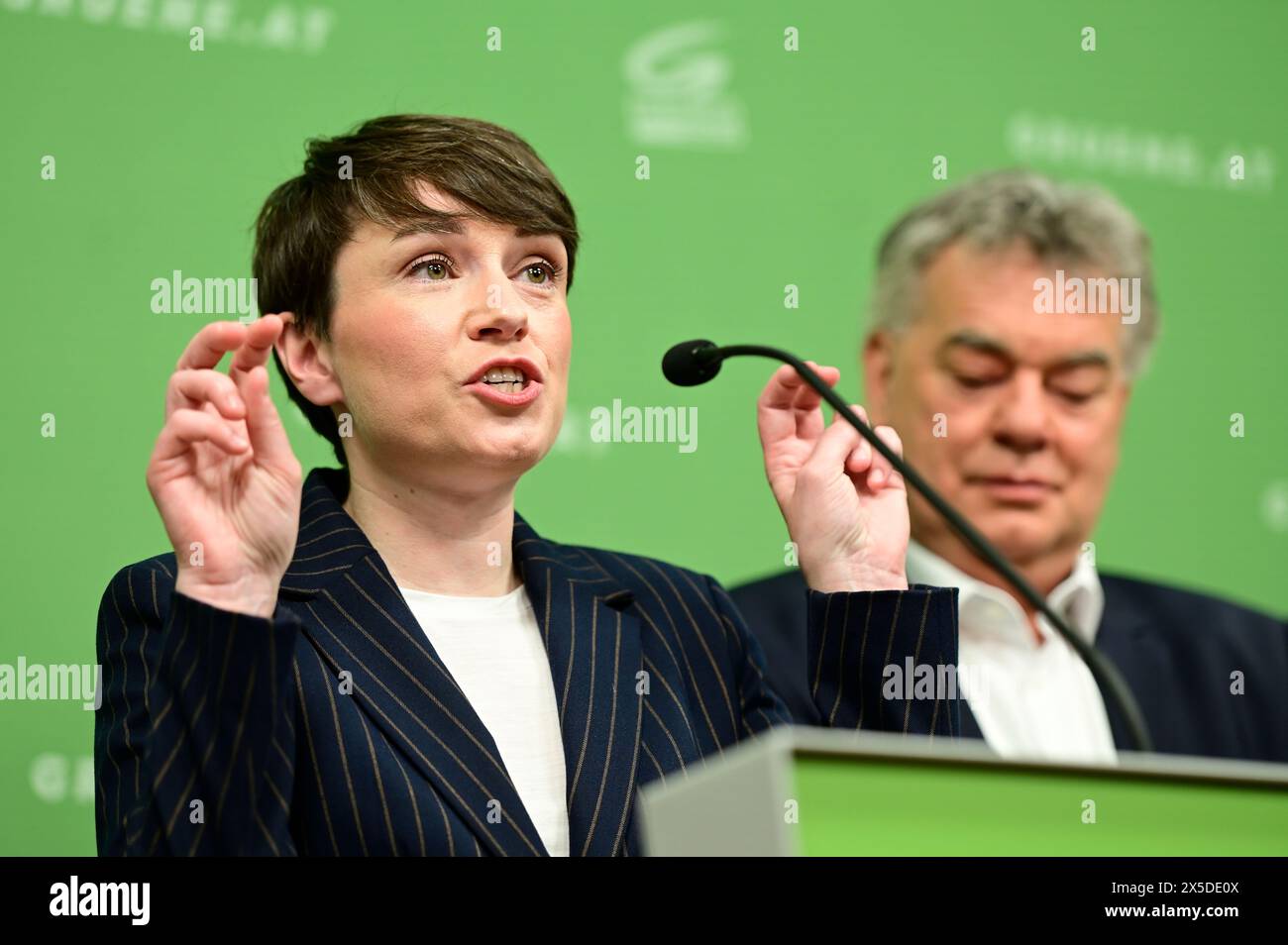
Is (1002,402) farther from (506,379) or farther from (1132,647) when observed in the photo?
(506,379)

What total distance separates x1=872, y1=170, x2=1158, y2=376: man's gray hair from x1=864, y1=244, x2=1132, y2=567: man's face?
22 mm

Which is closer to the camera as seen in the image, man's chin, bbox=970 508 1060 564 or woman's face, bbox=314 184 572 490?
woman's face, bbox=314 184 572 490

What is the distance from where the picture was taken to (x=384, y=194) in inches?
72.2

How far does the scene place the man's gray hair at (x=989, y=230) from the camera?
2.86 metres

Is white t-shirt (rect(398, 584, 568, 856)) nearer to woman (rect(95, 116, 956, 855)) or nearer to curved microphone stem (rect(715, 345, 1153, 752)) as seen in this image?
woman (rect(95, 116, 956, 855))

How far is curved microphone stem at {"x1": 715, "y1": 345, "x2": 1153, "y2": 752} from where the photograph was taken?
49.9 inches

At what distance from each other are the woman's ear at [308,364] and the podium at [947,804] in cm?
92

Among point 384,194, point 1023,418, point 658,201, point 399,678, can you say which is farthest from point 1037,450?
point 399,678

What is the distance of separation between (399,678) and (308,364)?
1.49 ft

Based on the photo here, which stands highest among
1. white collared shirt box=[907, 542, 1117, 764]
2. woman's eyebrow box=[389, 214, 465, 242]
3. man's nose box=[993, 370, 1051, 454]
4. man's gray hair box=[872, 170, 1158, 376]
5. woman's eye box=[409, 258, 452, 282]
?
man's gray hair box=[872, 170, 1158, 376]

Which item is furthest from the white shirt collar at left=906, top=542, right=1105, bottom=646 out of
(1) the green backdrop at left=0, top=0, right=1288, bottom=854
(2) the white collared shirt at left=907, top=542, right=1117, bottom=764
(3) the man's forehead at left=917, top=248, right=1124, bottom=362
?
(3) the man's forehead at left=917, top=248, right=1124, bottom=362

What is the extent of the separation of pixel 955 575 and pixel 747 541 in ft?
1.28

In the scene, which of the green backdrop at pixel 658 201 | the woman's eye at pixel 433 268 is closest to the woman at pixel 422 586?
the woman's eye at pixel 433 268
